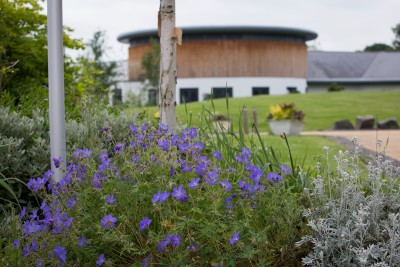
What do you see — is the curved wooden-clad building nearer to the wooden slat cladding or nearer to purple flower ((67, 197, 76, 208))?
the wooden slat cladding

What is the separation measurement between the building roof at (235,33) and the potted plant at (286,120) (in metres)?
27.4

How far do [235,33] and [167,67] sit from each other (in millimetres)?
42826

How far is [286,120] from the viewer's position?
18656 millimetres

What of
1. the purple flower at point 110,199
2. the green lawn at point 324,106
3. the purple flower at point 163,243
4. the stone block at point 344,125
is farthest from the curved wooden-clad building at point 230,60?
the purple flower at point 163,243

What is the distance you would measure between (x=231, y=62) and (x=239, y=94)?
2.58 metres

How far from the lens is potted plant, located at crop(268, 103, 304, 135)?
18.5 m

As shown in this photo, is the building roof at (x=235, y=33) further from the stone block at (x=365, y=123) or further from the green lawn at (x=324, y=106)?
the stone block at (x=365, y=123)

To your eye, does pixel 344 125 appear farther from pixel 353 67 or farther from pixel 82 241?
pixel 353 67

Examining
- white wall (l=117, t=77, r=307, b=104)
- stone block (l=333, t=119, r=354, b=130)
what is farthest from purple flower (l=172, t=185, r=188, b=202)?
white wall (l=117, t=77, r=307, b=104)

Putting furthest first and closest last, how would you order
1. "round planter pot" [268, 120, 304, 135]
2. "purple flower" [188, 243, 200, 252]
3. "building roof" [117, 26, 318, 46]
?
"building roof" [117, 26, 318, 46]
"round planter pot" [268, 120, 304, 135]
"purple flower" [188, 243, 200, 252]

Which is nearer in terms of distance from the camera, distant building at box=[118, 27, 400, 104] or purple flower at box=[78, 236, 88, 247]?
purple flower at box=[78, 236, 88, 247]

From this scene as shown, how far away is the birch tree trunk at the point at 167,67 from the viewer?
4871 millimetres

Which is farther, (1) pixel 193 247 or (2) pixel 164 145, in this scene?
(2) pixel 164 145

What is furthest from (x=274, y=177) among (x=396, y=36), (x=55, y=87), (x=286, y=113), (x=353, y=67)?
(x=396, y=36)
